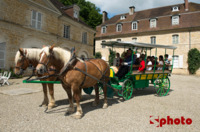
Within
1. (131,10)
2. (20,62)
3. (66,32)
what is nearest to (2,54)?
(66,32)

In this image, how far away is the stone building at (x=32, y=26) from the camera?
10.8m

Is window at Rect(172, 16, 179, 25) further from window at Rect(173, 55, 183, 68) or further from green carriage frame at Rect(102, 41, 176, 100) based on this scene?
green carriage frame at Rect(102, 41, 176, 100)

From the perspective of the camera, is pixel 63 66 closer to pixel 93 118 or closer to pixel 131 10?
pixel 93 118

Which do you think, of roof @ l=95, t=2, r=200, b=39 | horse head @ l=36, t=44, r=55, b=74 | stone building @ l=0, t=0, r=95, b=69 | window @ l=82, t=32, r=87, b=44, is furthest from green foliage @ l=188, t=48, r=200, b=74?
horse head @ l=36, t=44, r=55, b=74

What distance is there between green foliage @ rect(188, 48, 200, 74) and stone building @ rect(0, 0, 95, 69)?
1642 cm

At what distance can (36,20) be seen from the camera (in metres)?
13.0

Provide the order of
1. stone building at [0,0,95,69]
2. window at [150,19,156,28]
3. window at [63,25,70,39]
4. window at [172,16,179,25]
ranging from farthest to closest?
1. window at [150,19,156,28]
2. window at [172,16,179,25]
3. window at [63,25,70,39]
4. stone building at [0,0,95,69]

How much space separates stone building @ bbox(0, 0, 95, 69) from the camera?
1079cm

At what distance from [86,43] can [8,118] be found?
17.5 metres

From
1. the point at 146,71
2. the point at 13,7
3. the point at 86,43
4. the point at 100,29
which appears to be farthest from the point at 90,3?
the point at 146,71

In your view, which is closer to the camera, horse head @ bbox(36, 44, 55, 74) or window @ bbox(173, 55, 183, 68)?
horse head @ bbox(36, 44, 55, 74)

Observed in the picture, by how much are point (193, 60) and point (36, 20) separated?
68.1 feet

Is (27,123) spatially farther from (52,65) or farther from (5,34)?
(5,34)

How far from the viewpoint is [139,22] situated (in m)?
25.0
